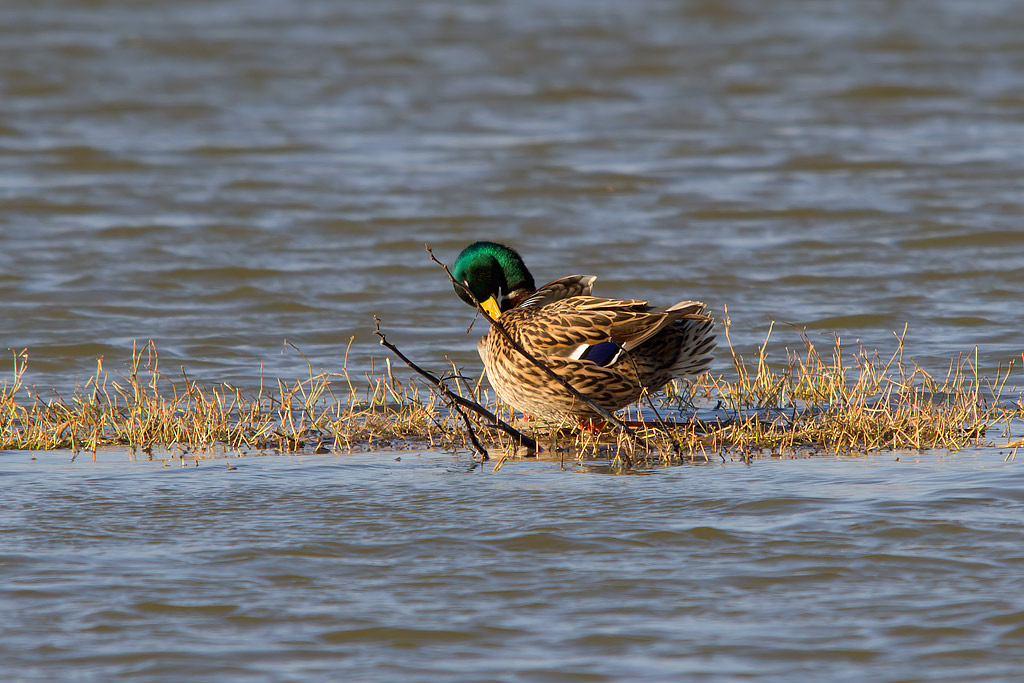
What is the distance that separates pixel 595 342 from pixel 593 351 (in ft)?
0.16

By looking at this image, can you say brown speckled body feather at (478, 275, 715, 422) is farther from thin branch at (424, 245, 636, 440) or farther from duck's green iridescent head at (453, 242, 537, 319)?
duck's green iridescent head at (453, 242, 537, 319)

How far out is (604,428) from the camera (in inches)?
278

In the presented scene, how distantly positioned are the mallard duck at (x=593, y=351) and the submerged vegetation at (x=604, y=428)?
0.17 metres

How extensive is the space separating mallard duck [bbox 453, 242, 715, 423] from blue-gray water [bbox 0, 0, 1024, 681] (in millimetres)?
588

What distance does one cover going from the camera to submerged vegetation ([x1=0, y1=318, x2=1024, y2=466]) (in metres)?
6.73

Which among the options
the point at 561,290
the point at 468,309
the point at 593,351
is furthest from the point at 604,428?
the point at 468,309

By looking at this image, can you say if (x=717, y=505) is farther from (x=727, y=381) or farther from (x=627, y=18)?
(x=627, y=18)

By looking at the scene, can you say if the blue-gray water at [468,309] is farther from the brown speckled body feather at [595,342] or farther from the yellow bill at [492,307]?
the yellow bill at [492,307]

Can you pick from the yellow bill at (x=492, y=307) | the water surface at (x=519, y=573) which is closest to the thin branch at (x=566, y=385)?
the water surface at (x=519, y=573)

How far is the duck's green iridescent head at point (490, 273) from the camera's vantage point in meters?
7.73

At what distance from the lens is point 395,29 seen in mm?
23250

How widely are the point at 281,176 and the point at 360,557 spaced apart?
36.2 feet

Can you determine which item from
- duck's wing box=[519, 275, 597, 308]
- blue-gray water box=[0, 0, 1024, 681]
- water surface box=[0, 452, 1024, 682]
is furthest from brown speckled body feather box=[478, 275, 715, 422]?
water surface box=[0, 452, 1024, 682]

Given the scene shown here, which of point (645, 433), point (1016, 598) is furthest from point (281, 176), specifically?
point (1016, 598)
